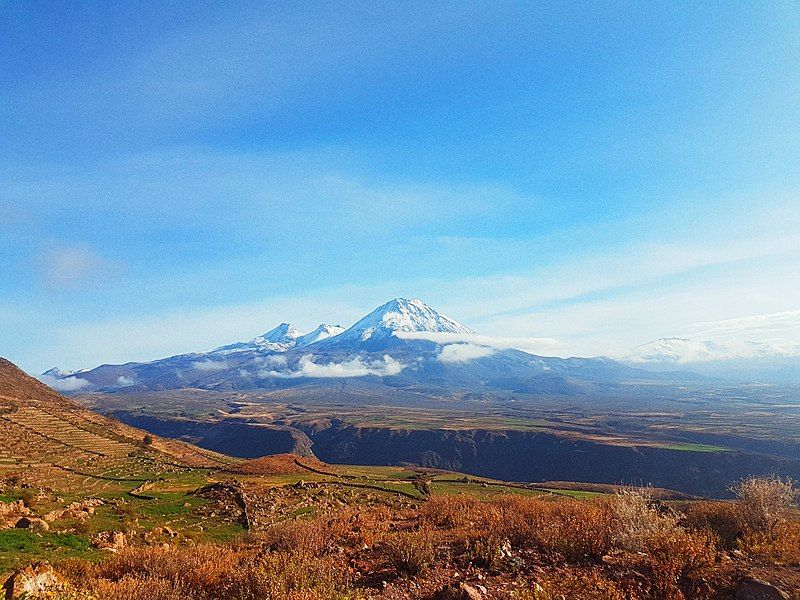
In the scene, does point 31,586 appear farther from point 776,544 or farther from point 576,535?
point 776,544

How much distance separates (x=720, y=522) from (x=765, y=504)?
1412 millimetres

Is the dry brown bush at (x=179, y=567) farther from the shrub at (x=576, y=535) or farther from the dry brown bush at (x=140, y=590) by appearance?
the shrub at (x=576, y=535)

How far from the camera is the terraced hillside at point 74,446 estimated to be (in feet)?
125

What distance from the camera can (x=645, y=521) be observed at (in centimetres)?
943

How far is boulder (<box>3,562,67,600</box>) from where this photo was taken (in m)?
6.23

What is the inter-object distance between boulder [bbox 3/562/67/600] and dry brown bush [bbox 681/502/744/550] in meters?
12.0

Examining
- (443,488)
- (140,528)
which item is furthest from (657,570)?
(443,488)

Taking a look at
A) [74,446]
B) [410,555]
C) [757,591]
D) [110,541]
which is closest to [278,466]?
[74,446]

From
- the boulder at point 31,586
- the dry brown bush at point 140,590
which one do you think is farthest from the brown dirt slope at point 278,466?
the boulder at point 31,586

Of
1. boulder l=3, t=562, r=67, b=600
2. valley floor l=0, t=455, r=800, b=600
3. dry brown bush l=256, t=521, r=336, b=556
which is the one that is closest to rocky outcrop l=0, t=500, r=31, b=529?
valley floor l=0, t=455, r=800, b=600

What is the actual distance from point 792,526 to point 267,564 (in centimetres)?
1144

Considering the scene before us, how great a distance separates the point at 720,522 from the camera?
11.4m

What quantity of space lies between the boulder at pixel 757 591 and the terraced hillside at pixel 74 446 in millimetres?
40205

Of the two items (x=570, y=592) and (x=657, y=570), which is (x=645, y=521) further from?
(x=570, y=592)
